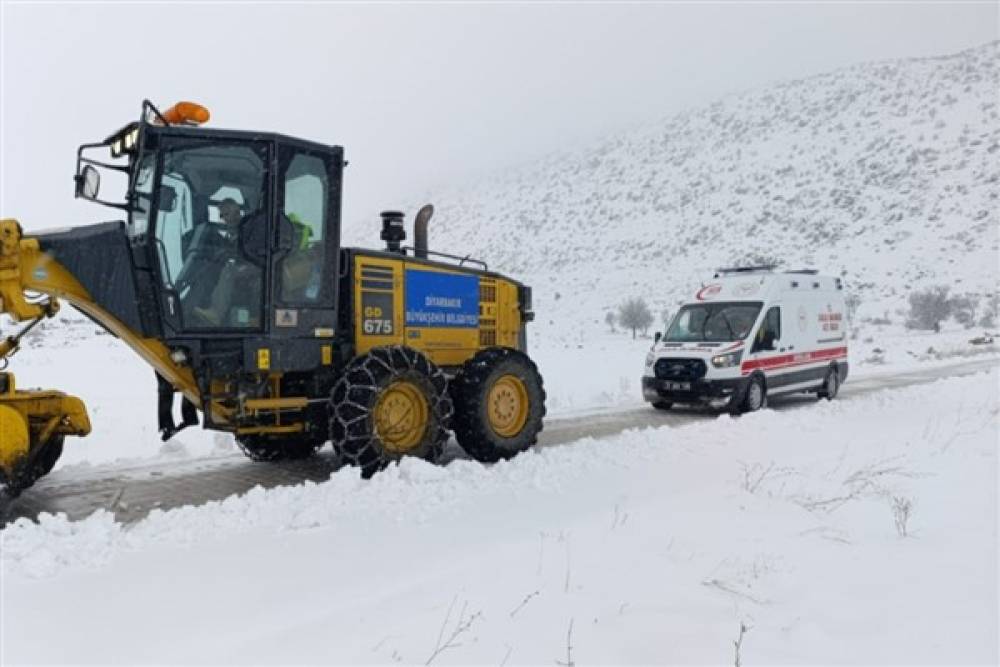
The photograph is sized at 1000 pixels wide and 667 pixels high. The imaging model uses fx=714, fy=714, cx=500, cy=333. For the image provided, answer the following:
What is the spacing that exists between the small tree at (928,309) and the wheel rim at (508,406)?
3465 centimetres

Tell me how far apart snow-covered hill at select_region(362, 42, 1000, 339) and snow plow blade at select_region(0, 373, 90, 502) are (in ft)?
120

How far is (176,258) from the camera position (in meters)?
6.03

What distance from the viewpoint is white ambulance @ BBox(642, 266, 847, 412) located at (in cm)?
1221

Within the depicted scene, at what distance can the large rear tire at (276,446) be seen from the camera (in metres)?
7.99

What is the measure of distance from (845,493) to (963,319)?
1416 inches

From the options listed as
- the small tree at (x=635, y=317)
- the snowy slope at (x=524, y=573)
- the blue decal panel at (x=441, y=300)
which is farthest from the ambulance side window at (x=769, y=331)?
the small tree at (x=635, y=317)

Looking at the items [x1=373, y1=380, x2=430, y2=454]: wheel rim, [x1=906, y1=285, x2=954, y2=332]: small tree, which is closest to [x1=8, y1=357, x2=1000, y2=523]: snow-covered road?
[x1=373, y1=380, x2=430, y2=454]: wheel rim

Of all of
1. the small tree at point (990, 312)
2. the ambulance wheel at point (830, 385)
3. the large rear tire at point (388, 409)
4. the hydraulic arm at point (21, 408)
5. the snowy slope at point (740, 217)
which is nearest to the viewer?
the hydraulic arm at point (21, 408)

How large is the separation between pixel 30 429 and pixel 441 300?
13.3 ft

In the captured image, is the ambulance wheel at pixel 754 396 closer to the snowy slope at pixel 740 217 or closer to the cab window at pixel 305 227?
the snowy slope at pixel 740 217

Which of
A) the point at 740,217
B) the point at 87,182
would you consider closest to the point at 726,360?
the point at 87,182

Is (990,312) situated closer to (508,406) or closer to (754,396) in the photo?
(754,396)

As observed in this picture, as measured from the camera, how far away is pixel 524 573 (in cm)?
440

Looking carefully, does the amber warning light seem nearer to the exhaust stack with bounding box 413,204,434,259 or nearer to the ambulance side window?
the exhaust stack with bounding box 413,204,434,259
